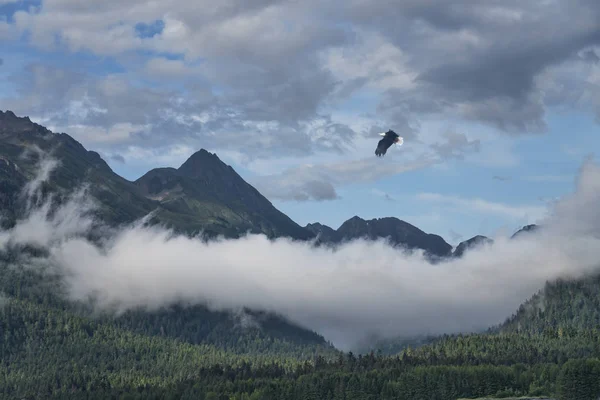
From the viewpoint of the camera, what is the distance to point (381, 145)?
18288cm
